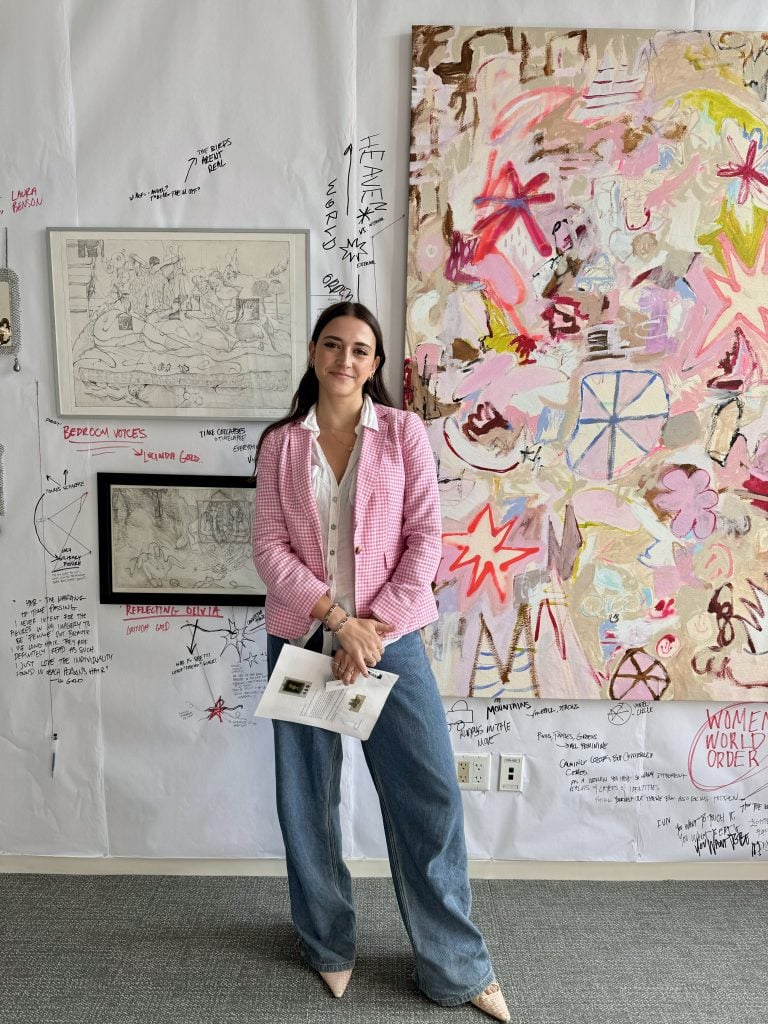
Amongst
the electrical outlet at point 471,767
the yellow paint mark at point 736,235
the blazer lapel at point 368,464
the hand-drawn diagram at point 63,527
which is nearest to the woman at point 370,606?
the blazer lapel at point 368,464

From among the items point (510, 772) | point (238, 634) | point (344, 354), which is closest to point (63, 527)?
point (238, 634)

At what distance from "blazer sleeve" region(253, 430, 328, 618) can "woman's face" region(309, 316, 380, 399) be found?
0.19 metres

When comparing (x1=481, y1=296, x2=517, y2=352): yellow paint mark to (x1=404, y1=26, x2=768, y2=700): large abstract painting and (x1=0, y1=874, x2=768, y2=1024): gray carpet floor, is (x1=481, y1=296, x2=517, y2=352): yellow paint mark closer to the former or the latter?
(x1=404, y1=26, x2=768, y2=700): large abstract painting

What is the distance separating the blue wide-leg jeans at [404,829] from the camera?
1.73 m

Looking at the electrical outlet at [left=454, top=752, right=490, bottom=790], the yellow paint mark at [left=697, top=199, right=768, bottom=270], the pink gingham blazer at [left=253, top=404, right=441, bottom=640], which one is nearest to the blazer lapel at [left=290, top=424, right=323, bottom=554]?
the pink gingham blazer at [left=253, top=404, right=441, bottom=640]

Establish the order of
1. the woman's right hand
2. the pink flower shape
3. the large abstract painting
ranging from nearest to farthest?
the woman's right hand
the large abstract painting
the pink flower shape

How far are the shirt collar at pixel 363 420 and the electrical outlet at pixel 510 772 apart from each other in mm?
1042

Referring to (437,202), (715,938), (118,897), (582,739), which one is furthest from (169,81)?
(715,938)

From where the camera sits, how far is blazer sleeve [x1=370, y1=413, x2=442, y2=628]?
1688 millimetres

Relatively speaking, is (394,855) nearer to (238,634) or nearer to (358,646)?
(358,646)

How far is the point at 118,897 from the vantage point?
2152 mm

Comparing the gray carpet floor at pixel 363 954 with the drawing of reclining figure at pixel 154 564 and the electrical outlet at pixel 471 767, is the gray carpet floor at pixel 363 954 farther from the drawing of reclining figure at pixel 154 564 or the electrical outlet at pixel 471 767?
the drawing of reclining figure at pixel 154 564

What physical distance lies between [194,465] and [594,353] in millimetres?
1097

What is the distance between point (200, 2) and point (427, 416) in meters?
1.16
